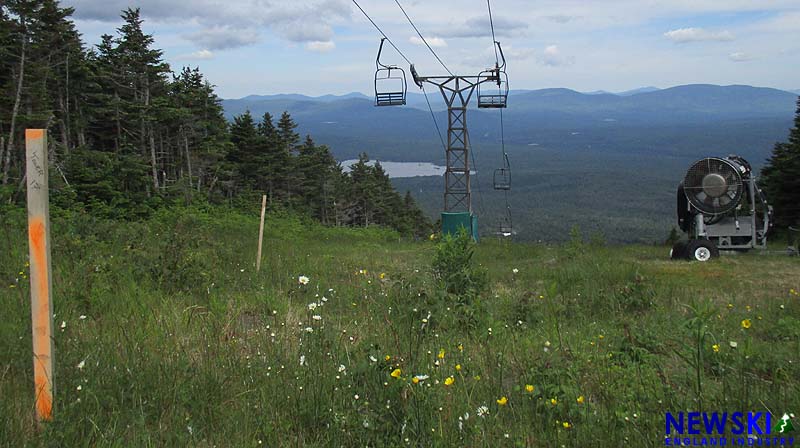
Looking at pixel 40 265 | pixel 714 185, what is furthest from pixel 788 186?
pixel 40 265

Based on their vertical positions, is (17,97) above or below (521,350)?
above

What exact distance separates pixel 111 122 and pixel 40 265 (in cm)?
2865

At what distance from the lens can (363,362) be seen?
3932mm

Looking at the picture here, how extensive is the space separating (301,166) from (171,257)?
49081 mm

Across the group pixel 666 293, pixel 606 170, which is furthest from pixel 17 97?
pixel 606 170

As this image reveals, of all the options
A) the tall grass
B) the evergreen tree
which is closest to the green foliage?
the tall grass

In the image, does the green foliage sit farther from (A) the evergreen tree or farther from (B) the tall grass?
(A) the evergreen tree

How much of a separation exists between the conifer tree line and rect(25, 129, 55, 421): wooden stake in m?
11.0

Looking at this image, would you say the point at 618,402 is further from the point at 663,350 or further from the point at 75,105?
the point at 75,105

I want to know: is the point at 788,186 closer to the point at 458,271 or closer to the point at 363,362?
the point at 458,271

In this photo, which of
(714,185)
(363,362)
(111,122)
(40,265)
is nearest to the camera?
(40,265)

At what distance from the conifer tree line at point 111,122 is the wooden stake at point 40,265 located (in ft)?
36.2

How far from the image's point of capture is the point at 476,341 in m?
5.50

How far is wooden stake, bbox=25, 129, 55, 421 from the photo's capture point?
352cm
